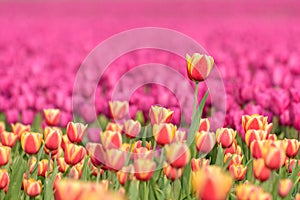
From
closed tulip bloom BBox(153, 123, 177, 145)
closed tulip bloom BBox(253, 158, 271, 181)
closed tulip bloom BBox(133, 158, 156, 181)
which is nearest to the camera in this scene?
closed tulip bloom BBox(253, 158, 271, 181)

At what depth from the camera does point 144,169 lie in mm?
2373

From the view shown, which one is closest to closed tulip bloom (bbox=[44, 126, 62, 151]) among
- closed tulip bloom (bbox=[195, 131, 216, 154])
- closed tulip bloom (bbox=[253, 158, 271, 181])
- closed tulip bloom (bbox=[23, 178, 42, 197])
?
closed tulip bloom (bbox=[23, 178, 42, 197])

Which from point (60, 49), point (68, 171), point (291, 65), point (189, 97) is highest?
point (60, 49)

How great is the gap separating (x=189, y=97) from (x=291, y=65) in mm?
2004

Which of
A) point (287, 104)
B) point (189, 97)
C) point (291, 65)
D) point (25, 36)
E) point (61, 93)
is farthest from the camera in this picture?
point (25, 36)

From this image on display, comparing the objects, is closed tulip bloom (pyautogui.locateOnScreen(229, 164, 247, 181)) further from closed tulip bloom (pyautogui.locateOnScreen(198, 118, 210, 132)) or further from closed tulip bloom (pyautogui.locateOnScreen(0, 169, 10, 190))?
closed tulip bloom (pyautogui.locateOnScreen(0, 169, 10, 190))

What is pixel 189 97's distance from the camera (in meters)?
4.16

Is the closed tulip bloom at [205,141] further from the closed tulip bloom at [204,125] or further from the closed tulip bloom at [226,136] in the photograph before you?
the closed tulip bloom at [204,125]

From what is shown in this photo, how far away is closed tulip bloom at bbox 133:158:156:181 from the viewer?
237 cm

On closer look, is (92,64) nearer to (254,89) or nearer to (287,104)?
(254,89)

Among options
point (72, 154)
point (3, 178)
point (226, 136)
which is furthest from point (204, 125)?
point (3, 178)

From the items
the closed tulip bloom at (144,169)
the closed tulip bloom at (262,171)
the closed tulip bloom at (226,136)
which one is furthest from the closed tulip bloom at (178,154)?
the closed tulip bloom at (226,136)

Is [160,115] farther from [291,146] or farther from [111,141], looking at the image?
[291,146]

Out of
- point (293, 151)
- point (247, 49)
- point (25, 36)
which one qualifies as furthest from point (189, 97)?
point (25, 36)
